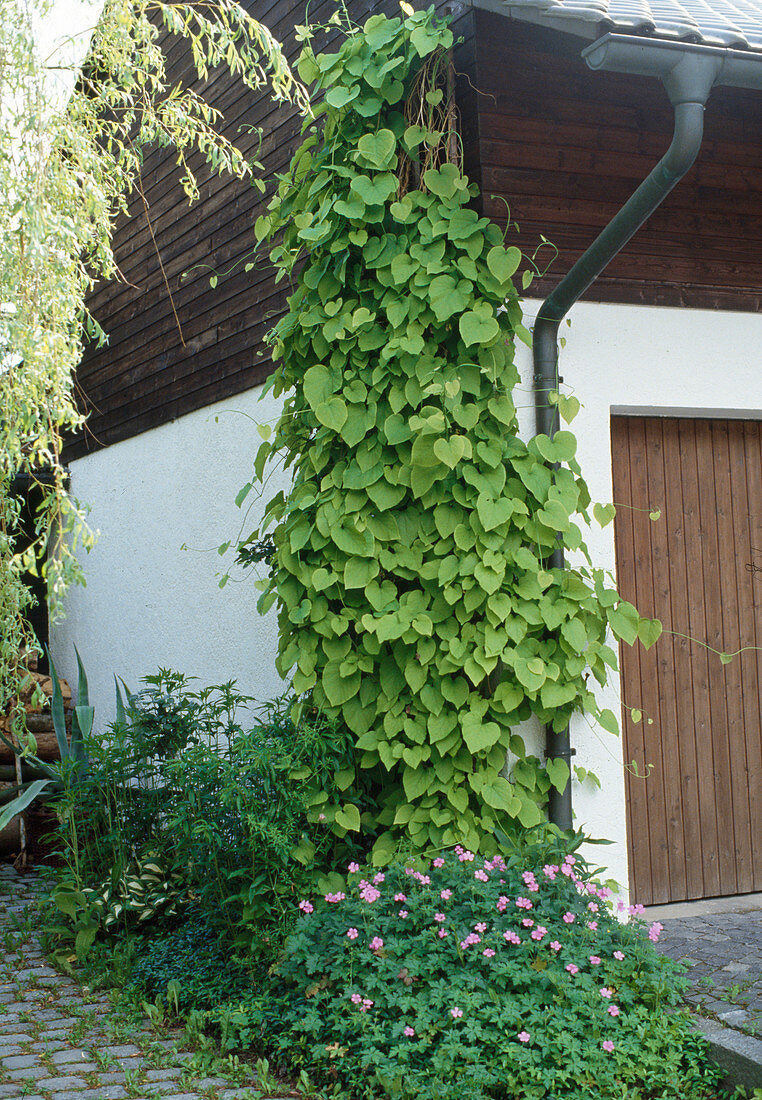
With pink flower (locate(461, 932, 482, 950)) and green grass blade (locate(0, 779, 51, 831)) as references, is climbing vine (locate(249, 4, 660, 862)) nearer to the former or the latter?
pink flower (locate(461, 932, 482, 950))

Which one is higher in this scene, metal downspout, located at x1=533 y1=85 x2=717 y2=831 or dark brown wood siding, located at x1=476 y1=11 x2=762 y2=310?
dark brown wood siding, located at x1=476 y1=11 x2=762 y2=310

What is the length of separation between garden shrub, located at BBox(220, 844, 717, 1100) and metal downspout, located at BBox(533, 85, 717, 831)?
420mm

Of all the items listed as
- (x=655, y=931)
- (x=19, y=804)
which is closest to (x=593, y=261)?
(x=655, y=931)

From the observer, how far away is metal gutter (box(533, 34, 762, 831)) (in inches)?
120

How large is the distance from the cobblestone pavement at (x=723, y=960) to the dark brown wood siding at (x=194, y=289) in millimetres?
3283

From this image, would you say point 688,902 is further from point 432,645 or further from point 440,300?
point 440,300

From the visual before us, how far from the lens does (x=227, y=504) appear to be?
5.77 metres

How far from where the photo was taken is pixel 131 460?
712 centimetres

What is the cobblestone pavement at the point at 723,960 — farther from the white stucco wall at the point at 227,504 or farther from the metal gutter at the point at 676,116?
the metal gutter at the point at 676,116

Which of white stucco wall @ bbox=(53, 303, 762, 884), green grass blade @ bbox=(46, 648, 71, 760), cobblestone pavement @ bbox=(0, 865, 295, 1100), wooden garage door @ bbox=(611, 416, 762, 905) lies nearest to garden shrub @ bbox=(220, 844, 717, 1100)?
cobblestone pavement @ bbox=(0, 865, 295, 1100)

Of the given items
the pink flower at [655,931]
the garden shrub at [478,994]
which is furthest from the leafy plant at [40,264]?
the pink flower at [655,931]

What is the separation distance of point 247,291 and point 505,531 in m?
2.80

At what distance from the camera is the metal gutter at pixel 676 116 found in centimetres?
304

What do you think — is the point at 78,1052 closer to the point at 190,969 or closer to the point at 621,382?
the point at 190,969
